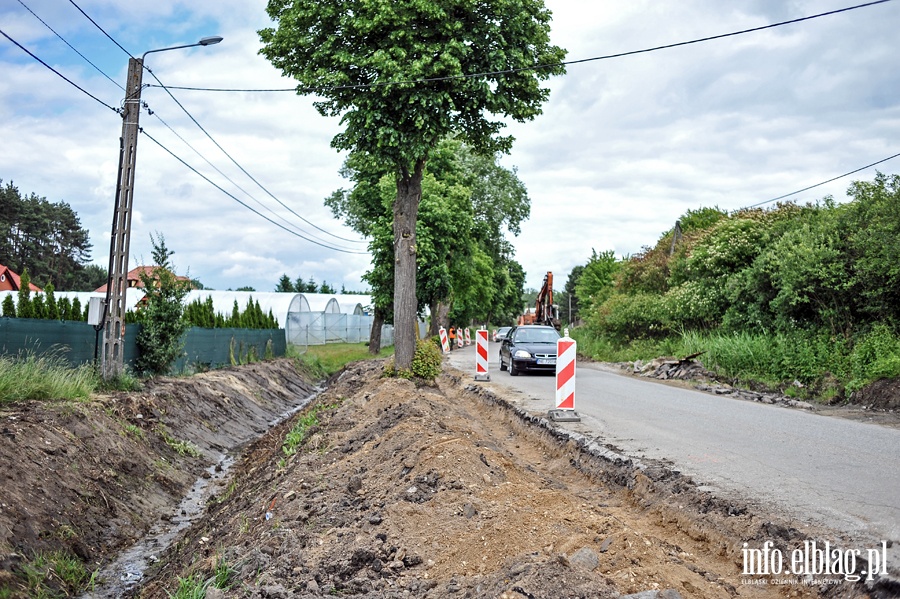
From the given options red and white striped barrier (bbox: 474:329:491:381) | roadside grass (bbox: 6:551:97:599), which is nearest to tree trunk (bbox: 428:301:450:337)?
red and white striped barrier (bbox: 474:329:491:381)

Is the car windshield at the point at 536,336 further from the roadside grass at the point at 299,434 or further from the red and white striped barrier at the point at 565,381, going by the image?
the red and white striped barrier at the point at 565,381

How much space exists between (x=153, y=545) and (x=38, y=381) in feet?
15.0

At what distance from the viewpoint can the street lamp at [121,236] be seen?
51.7 ft

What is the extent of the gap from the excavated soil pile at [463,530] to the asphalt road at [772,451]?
517mm

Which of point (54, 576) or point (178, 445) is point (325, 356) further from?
point (54, 576)

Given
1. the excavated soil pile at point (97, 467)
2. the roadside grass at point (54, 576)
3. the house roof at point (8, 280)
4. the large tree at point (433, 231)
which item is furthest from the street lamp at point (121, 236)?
the house roof at point (8, 280)

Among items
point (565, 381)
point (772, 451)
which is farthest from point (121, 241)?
point (772, 451)

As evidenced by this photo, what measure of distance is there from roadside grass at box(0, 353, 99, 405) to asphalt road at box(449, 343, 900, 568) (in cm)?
827

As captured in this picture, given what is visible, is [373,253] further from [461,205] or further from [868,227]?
Answer: [868,227]

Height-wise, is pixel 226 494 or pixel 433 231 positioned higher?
pixel 433 231

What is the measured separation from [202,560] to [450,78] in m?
11.6

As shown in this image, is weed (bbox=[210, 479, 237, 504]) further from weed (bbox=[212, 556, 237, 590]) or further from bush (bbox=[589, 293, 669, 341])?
bush (bbox=[589, 293, 669, 341])

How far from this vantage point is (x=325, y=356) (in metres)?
40.2

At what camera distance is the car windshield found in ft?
75.7
